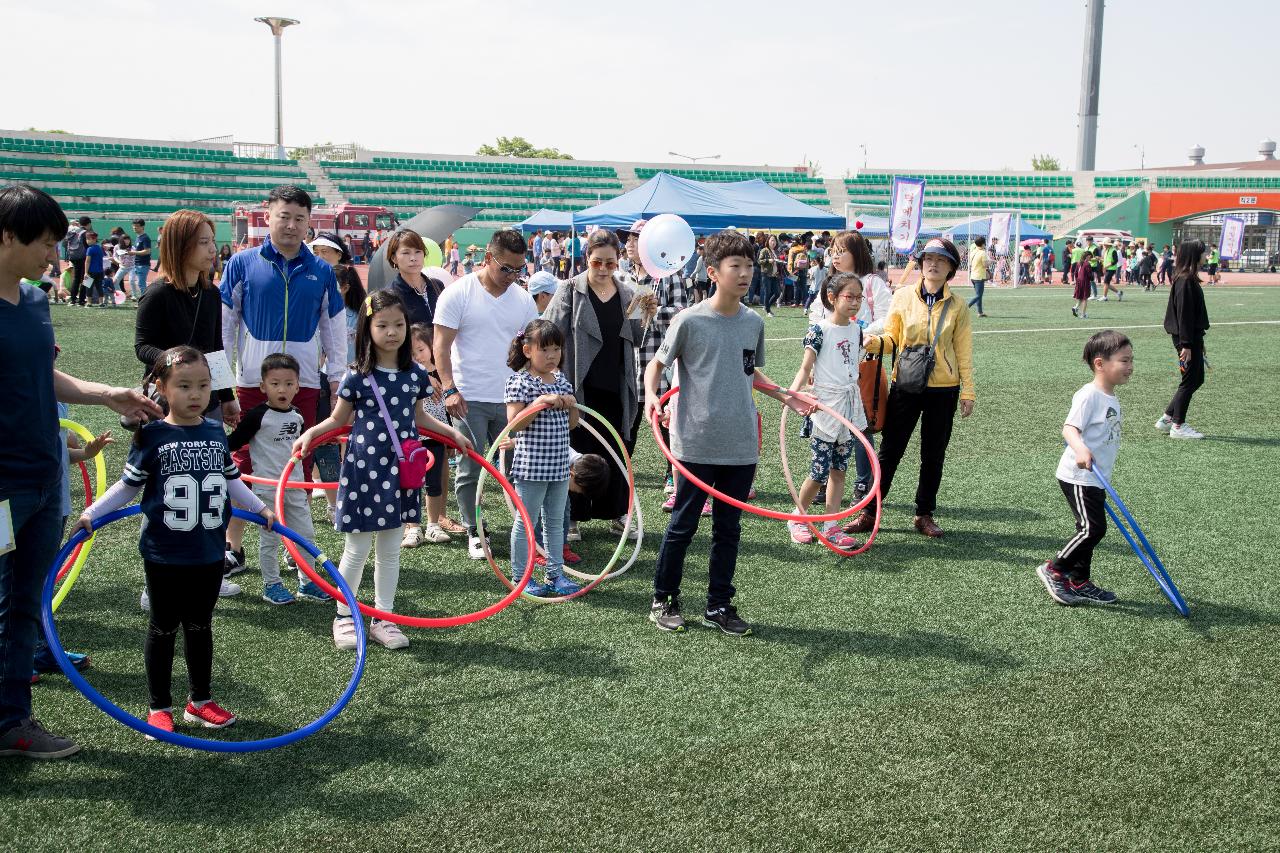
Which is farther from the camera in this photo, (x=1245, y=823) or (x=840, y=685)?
(x=840, y=685)

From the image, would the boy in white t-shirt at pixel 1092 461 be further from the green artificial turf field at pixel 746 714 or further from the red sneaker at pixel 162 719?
the red sneaker at pixel 162 719

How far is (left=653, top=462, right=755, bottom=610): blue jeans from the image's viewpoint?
5.09 m

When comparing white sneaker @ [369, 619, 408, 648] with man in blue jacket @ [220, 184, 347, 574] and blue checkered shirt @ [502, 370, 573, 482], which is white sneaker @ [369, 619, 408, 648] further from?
man in blue jacket @ [220, 184, 347, 574]

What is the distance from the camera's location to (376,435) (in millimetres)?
4805

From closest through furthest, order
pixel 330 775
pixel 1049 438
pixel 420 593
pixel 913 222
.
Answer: pixel 330 775
pixel 420 593
pixel 1049 438
pixel 913 222

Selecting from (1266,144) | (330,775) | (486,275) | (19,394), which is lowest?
(330,775)

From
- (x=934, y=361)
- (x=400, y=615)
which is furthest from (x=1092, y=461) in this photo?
(x=400, y=615)

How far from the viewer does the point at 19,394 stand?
138 inches

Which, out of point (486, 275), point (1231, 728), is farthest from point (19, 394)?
point (1231, 728)

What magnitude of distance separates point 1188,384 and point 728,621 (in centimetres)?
723

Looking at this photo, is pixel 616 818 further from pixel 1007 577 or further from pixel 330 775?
pixel 1007 577

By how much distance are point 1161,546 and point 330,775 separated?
17.8 ft

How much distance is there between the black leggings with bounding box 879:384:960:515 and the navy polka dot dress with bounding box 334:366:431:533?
3403 mm

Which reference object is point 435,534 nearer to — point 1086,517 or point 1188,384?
point 1086,517
